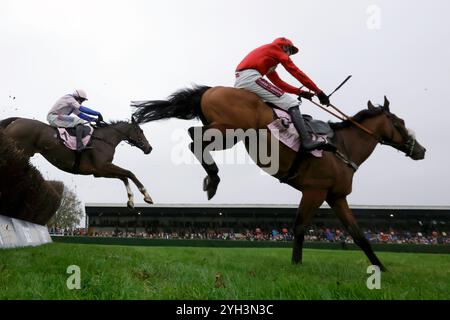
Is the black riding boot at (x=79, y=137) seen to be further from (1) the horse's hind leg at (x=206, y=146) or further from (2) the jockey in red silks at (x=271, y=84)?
(2) the jockey in red silks at (x=271, y=84)

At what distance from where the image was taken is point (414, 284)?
4.48 metres

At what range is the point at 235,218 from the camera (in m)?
45.3

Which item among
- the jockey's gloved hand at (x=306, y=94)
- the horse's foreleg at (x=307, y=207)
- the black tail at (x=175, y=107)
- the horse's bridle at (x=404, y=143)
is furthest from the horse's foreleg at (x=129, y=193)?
the horse's bridle at (x=404, y=143)

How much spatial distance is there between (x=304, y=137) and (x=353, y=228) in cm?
153

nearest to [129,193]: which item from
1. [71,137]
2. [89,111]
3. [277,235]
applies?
[71,137]

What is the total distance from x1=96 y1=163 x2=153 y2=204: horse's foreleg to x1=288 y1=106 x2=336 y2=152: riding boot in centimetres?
431

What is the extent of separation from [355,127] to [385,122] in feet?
1.82

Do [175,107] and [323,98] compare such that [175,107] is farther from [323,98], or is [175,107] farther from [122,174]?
[122,174]

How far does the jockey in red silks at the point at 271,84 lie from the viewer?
5.61 m

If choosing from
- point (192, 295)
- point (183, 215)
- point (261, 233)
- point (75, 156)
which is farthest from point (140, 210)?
point (192, 295)

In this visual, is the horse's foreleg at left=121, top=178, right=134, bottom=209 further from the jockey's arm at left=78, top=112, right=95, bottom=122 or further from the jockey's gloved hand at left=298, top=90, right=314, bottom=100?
the jockey's gloved hand at left=298, top=90, right=314, bottom=100

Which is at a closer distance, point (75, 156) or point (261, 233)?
point (75, 156)

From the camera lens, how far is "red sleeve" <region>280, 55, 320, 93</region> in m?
5.62

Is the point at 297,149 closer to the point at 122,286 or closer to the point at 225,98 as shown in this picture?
the point at 225,98
